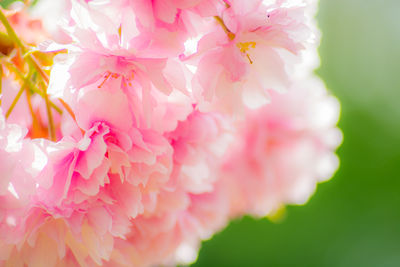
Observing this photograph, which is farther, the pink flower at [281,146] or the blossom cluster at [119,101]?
the pink flower at [281,146]

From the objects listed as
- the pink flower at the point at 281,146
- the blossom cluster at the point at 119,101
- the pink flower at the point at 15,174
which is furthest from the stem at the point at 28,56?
the pink flower at the point at 281,146

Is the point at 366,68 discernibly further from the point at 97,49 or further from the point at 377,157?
the point at 97,49

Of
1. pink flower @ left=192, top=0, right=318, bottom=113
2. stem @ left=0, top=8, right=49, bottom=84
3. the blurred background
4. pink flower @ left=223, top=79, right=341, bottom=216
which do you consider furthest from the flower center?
the blurred background

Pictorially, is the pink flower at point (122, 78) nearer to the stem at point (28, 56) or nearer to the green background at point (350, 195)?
the stem at point (28, 56)

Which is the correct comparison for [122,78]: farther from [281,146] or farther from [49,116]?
[281,146]

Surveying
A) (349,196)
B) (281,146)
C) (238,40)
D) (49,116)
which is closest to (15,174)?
(49,116)

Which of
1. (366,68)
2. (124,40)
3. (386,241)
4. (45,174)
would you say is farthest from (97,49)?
(366,68)
